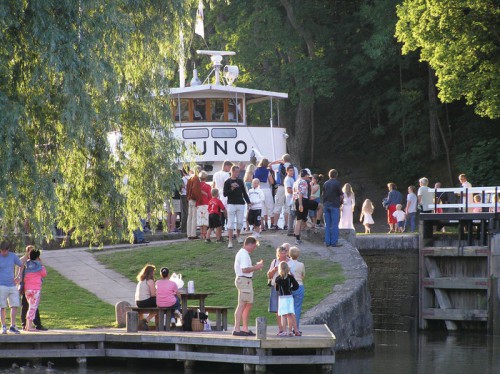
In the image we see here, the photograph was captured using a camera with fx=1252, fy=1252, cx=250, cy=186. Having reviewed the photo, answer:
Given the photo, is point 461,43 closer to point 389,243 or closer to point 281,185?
point 389,243

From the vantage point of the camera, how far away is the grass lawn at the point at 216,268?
2456cm

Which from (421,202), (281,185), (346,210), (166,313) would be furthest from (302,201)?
(421,202)

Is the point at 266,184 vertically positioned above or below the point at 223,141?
below

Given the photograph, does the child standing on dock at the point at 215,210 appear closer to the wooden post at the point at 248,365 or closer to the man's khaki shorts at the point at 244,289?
the wooden post at the point at 248,365

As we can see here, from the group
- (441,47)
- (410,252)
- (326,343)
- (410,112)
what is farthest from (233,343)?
(410,112)

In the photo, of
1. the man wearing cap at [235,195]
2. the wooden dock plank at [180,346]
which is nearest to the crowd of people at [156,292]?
the wooden dock plank at [180,346]

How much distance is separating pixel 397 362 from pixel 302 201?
4.69 m

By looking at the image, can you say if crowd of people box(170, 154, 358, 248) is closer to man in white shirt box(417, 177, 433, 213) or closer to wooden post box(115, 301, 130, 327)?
man in white shirt box(417, 177, 433, 213)

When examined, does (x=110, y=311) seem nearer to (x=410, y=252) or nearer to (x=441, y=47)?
(x=410, y=252)

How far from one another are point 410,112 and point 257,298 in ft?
95.3

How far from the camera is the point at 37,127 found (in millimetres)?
20094

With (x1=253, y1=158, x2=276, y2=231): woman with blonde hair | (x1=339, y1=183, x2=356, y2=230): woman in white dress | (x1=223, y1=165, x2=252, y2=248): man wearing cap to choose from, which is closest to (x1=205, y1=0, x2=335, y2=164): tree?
(x1=339, y1=183, x2=356, y2=230): woman in white dress

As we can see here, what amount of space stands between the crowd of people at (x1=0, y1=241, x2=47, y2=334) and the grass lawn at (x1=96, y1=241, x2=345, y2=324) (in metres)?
3.52

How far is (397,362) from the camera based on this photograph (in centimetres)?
2391
